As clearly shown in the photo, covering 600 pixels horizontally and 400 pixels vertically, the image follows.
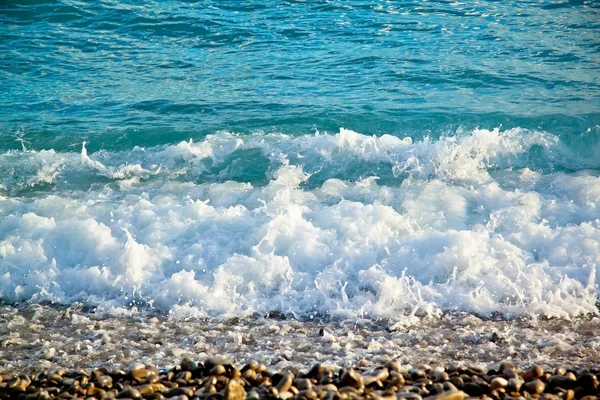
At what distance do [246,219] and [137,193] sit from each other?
1786 mm

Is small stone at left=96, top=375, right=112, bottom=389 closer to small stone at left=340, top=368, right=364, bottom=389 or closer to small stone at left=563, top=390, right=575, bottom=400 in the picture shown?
small stone at left=340, top=368, right=364, bottom=389

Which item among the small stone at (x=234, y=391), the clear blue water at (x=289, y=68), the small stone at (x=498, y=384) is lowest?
the small stone at (x=498, y=384)

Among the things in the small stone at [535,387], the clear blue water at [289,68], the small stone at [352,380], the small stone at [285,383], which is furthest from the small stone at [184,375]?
the clear blue water at [289,68]

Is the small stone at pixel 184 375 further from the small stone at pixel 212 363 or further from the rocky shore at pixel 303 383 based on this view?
the small stone at pixel 212 363

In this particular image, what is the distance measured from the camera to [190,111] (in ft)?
33.4

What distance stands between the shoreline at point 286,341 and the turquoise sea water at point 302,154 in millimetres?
264

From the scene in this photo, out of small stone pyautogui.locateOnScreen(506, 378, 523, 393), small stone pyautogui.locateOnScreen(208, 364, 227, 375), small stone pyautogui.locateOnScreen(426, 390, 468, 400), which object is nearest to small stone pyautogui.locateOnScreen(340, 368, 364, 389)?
small stone pyautogui.locateOnScreen(426, 390, 468, 400)

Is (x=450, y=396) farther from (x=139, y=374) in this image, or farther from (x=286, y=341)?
(x=139, y=374)

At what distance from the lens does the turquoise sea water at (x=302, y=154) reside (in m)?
5.71

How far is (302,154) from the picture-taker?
8766 millimetres

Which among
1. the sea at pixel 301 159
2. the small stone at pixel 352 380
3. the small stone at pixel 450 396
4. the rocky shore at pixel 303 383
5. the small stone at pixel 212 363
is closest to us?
the small stone at pixel 450 396

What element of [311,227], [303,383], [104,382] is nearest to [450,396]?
[303,383]

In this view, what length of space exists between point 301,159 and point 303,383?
202 inches

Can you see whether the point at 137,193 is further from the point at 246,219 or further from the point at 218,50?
the point at 218,50
